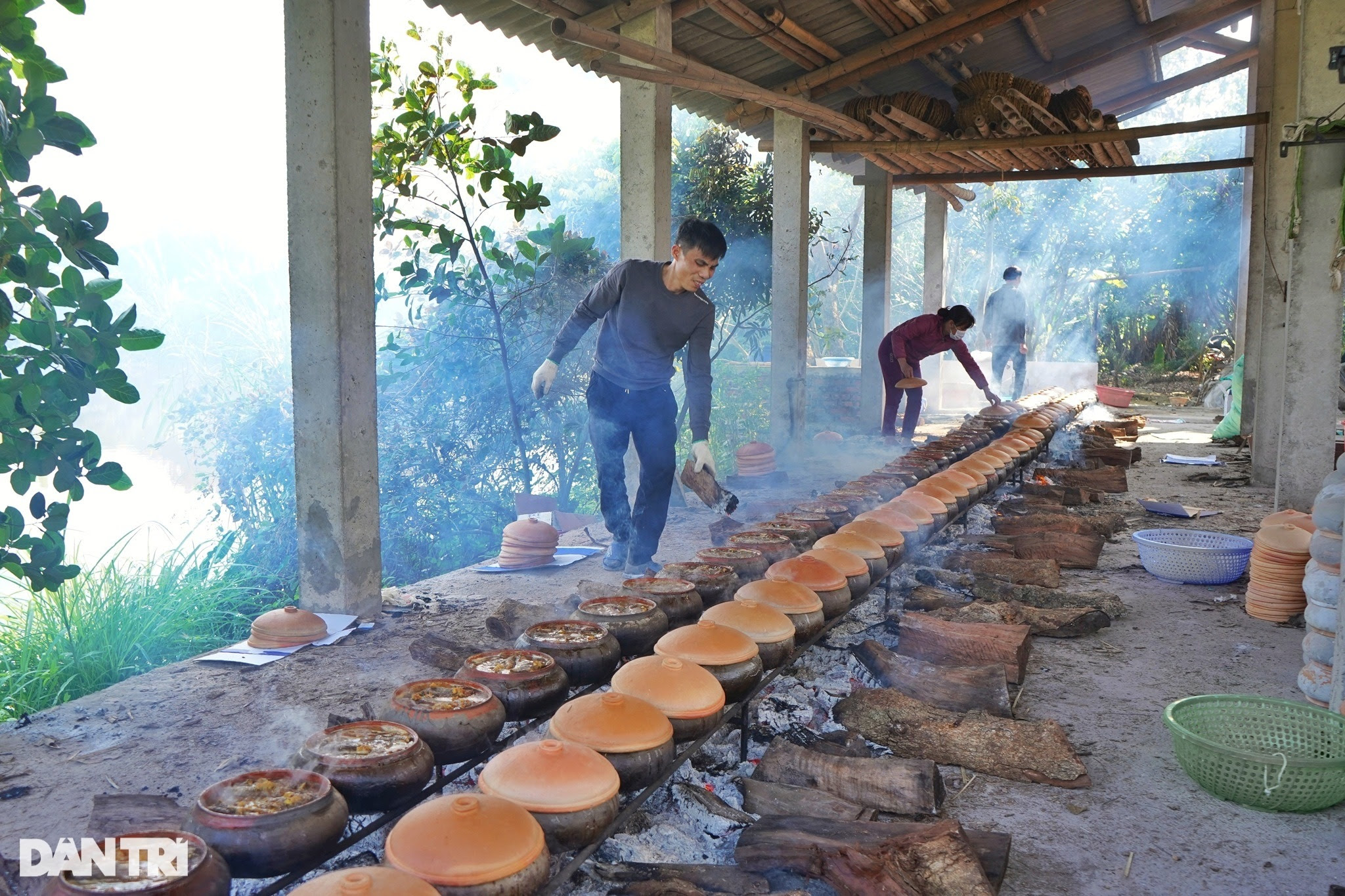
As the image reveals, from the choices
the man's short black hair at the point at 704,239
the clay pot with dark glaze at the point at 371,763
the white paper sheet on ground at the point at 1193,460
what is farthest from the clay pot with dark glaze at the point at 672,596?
the white paper sheet on ground at the point at 1193,460

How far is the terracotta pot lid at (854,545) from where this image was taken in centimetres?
404

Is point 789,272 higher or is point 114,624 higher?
point 789,272

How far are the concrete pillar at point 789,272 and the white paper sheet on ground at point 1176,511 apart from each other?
139 inches

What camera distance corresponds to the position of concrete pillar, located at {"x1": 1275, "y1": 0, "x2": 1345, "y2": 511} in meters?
6.30

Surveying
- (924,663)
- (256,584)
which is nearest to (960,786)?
(924,663)

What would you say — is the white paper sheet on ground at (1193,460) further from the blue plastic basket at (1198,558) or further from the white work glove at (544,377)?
the white work glove at (544,377)

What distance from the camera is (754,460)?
8.27 m

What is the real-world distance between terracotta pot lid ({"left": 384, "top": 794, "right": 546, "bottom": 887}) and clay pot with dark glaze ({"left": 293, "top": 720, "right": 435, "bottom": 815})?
0.24 m

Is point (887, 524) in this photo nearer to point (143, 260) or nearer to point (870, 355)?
point (870, 355)

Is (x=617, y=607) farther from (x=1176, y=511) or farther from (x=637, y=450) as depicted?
(x=1176, y=511)

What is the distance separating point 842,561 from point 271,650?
2.57 metres

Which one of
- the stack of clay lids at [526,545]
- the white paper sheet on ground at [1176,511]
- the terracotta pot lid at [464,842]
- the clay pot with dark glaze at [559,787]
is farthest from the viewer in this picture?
the white paper sheet on ground at [1176,511]

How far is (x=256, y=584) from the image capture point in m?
5.91

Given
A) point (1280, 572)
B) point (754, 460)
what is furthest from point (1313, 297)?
point (754, 460)
